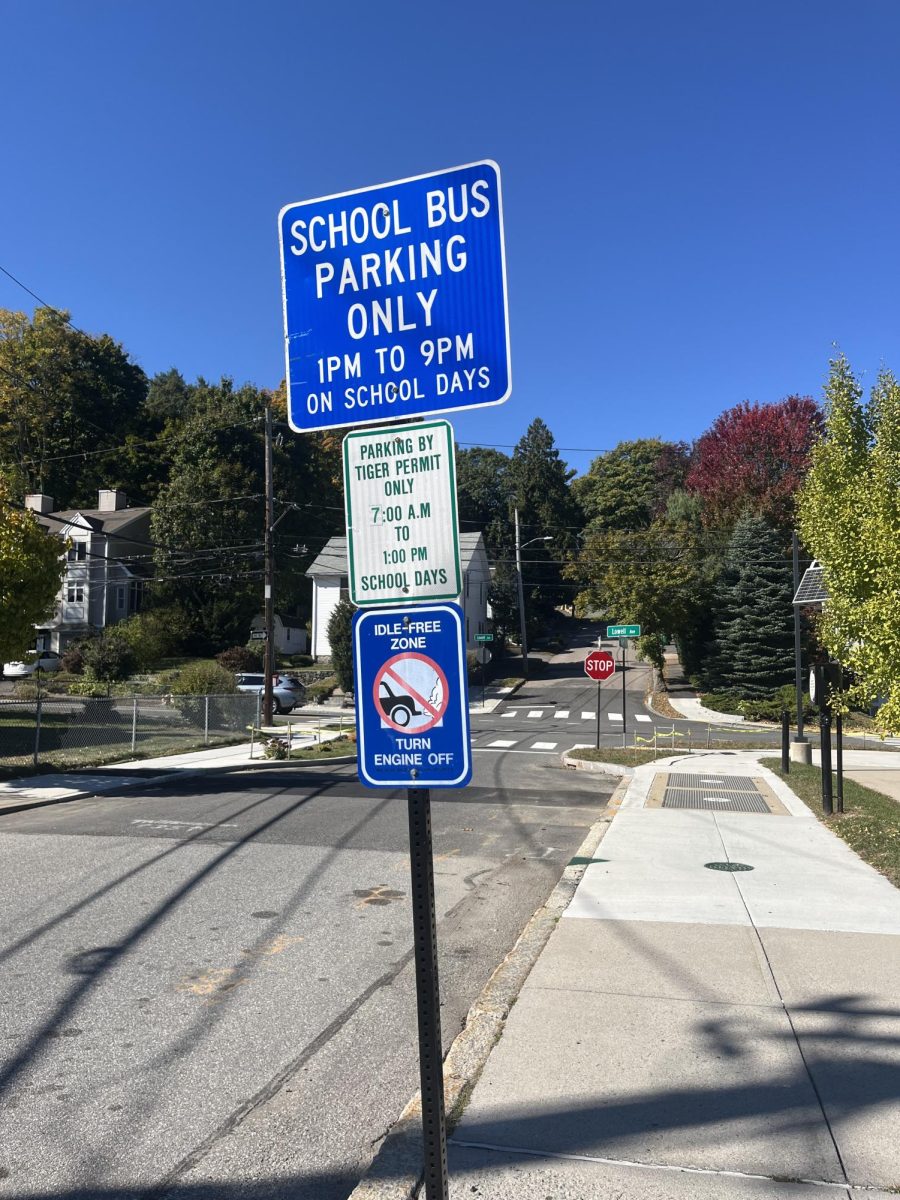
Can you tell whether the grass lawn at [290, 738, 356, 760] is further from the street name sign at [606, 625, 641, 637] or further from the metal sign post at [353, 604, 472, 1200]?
the metal sign post at [353, 604, 472, 1200]

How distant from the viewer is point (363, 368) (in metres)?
2.87

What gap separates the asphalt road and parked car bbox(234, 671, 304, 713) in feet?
79.2

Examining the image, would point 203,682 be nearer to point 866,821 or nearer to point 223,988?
point 866,821

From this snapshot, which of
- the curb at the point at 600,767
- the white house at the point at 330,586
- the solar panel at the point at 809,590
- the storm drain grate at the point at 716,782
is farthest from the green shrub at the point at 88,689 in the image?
the solar panel at the point at 809,590

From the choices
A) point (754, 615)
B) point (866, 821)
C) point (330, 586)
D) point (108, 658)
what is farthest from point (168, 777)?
point (330, 586)

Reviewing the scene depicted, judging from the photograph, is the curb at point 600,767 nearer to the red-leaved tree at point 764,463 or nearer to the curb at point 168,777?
the curb at point 168,777

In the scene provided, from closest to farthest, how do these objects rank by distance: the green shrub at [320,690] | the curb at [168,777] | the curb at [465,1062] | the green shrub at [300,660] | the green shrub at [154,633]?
the curb at [465,1062] < the curb at [168,777] < the green shrub at [320,690] < the green shrub at [154,633] < the green shrub at [300,660]

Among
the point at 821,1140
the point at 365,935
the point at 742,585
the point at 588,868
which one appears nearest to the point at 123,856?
the point at 365,935

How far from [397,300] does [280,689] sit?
34.9 meters

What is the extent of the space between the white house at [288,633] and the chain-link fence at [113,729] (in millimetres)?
25977

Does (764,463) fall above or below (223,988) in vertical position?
above

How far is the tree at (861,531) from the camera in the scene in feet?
31.0

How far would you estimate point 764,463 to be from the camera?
52.7 metres

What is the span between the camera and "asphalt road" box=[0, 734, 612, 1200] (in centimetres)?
368
